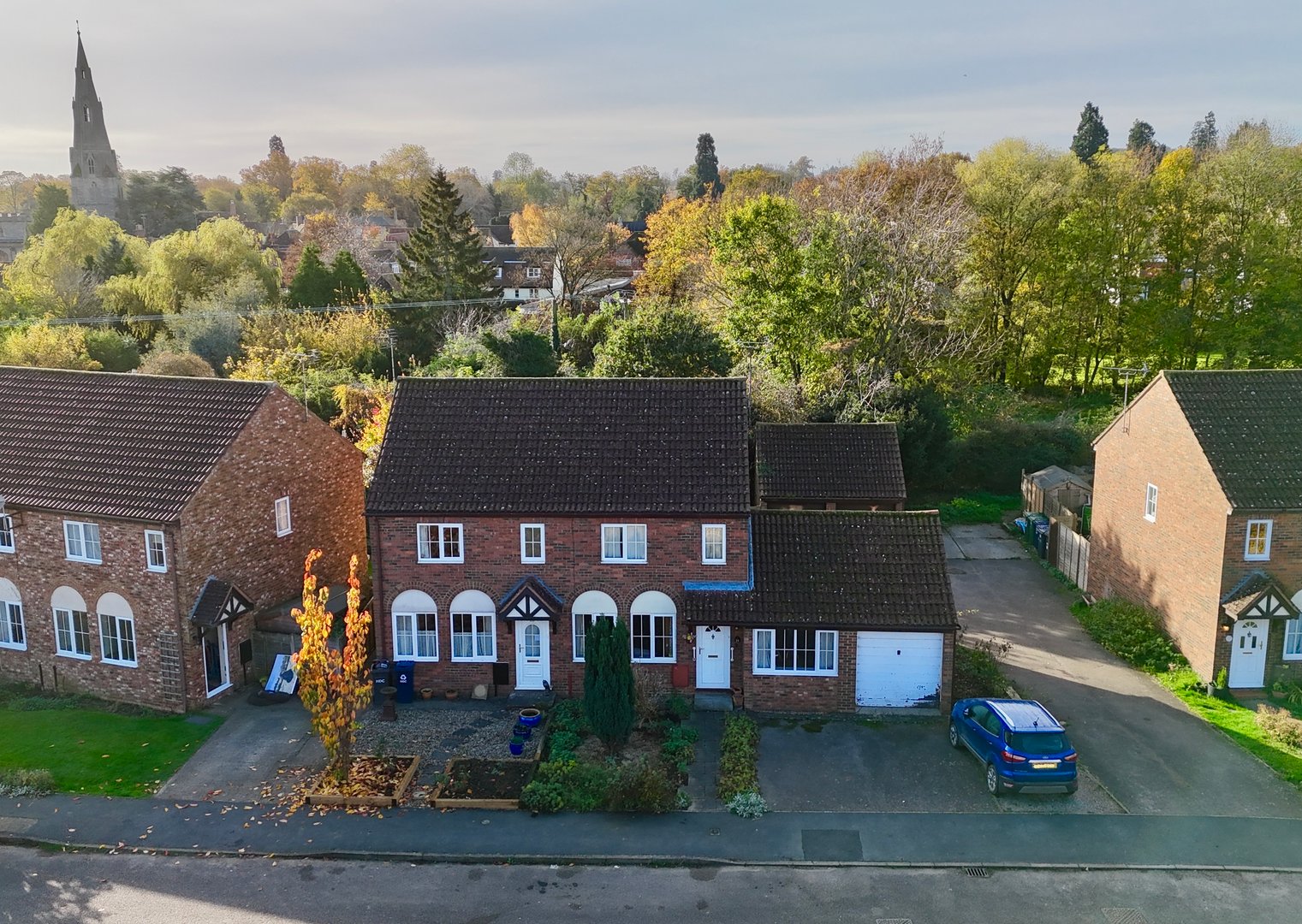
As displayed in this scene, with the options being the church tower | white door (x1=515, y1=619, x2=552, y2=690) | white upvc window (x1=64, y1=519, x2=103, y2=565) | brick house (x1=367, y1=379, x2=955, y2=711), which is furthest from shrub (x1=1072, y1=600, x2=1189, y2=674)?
the church tower

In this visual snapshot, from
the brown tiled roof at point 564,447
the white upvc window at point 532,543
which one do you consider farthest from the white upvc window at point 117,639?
the white upvc window at point 532,543

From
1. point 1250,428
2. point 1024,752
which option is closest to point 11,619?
point 1024,752

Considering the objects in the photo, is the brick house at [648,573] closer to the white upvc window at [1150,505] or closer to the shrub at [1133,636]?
the shrub at [1133,636]

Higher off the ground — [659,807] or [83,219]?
[83,219]

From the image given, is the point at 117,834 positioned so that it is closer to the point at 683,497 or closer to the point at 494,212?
the point at 683,497

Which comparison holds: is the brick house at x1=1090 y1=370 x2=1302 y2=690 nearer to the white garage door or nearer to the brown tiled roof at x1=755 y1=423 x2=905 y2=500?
the brown tiled roof at x1=755 y1=423 x2=905 y2=500

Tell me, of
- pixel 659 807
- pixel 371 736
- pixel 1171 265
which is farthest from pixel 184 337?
pixel 1171 265

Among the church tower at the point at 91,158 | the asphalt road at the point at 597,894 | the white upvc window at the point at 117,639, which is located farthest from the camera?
the church tower at the point at 91,158
